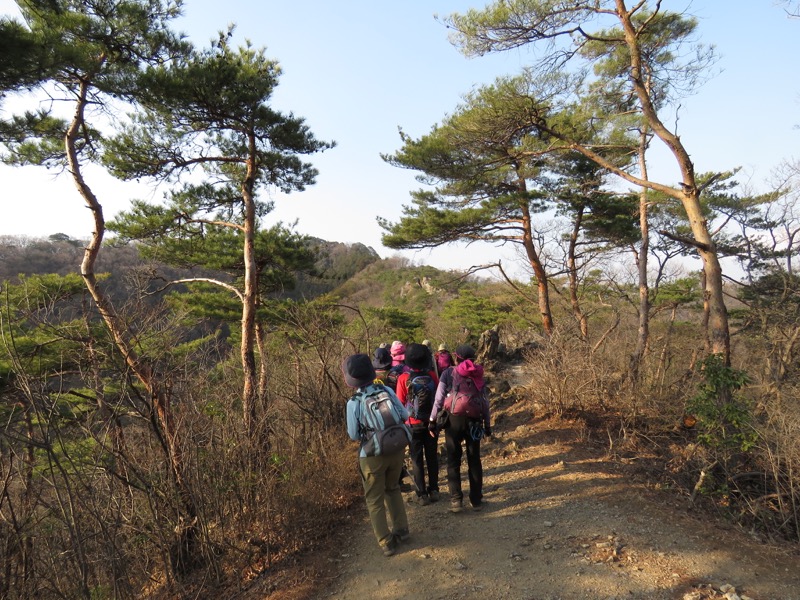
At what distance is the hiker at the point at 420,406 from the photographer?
15.8 feet

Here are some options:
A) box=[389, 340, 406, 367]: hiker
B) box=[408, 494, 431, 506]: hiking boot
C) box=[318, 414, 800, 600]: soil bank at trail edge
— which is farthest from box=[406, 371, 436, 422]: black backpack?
box=[318, 414, 800, 600]: soil bank at trail edge

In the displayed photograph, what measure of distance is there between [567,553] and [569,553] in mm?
16

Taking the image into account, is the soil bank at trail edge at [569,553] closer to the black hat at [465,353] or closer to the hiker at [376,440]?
the hiker at [376,440]

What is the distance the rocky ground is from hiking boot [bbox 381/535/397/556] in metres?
0.06

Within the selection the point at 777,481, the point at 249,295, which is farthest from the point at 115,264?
the point at 777,481

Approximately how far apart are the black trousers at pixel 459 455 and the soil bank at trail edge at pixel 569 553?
234 millimetres

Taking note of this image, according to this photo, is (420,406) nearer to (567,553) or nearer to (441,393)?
(441,393)

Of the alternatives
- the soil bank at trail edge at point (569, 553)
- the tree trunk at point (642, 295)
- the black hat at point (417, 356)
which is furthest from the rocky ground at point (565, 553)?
the tree trunk at point (642, 295)

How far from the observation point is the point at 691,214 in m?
6.40

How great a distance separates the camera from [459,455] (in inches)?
179

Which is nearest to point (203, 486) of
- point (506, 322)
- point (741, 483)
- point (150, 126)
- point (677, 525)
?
point (677, 525)

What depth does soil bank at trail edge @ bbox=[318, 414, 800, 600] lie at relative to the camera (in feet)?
10.9

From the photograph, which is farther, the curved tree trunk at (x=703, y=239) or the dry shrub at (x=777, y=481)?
the curved tree trunk at (x=703, y=239)

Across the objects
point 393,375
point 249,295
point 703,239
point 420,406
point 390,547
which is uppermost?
point 249,295
